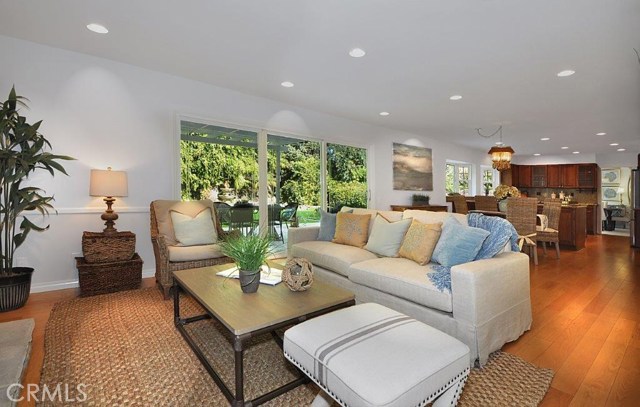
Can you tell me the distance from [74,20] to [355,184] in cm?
464

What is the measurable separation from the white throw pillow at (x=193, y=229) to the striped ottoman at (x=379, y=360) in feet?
7.45

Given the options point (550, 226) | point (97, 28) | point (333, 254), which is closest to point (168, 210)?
point (97, 28)

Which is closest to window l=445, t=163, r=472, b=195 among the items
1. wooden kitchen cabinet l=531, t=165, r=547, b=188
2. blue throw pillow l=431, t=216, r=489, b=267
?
wooden kitchen cabinet l=531, t=165, r=547, b=188

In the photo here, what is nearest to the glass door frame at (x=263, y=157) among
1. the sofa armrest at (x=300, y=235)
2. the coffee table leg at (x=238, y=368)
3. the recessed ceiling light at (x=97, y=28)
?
the sofa armrest at (x=300, y=235)

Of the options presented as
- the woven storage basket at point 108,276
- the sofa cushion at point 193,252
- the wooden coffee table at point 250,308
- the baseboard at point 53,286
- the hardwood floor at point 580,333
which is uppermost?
the sofa cushion at point 193,252

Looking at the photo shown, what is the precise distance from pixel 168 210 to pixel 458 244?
9.94 ft

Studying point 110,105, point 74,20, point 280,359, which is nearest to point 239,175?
point 110,105

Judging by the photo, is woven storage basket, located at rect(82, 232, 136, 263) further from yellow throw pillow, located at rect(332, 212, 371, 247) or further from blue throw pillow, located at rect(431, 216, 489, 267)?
blue throw pillow, located at rect(431, 216, 489, 267)

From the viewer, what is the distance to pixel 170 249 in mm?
3070

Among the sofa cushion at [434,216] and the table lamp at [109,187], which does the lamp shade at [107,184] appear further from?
the sofa cushion at [434,216]

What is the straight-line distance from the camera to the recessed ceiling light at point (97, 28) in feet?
9.12

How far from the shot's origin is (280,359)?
6.44 feet

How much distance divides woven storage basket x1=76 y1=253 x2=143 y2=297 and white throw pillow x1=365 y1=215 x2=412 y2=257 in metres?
2.51

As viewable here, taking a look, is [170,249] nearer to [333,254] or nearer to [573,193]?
[333,254]
